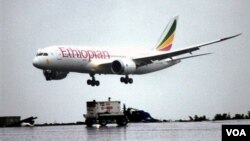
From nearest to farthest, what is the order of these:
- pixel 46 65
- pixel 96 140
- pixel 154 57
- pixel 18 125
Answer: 1. pixel 96 140
2. pixel 18 125
3. pixel 46 65
4. pixel 154 57

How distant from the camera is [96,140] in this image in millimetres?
35312

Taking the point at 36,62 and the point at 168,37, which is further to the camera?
Answer: the point at 168,37

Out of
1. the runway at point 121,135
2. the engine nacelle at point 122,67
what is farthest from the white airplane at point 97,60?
the runway at point 121,135

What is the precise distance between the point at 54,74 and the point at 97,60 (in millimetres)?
5495

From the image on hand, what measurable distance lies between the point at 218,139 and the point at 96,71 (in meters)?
49.3

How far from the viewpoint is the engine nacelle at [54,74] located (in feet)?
271

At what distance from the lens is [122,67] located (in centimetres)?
8225

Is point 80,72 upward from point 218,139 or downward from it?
upward

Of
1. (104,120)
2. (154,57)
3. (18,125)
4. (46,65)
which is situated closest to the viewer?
(104,120)

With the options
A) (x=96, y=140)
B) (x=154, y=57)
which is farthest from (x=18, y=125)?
(x=96, y=140)

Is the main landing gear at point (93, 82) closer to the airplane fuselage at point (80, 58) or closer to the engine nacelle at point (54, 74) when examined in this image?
the airplane fuselage at point (80, 58)

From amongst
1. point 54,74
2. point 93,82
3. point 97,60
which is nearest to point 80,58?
point 97,60

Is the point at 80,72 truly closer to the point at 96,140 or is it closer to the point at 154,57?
the point at 154,57

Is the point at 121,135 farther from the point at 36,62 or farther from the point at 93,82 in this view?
the point at 93,82
